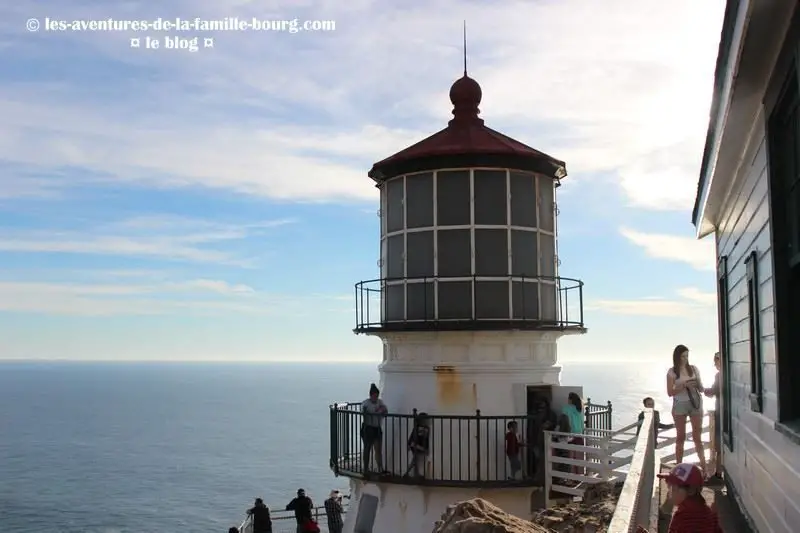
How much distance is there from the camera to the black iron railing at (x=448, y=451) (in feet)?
46.3

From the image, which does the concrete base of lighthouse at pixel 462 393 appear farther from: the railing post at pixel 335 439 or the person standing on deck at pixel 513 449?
the railing post at pixel 335 439

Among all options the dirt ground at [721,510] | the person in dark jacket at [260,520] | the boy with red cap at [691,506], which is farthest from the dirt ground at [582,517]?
the person in dark jacket at [260,520]

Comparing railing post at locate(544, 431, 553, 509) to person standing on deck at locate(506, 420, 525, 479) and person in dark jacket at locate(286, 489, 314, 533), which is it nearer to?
person standing on deck at locate(506, 420, 525, 479)

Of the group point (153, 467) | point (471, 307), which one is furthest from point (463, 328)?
point (153, 467)

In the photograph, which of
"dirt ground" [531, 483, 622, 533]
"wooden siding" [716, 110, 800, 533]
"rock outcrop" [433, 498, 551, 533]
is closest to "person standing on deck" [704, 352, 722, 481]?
"wooden siding" [716, 110, 800, 533]

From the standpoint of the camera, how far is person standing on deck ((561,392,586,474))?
14.3 metres

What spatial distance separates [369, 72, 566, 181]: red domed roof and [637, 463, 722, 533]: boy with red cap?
986 cm

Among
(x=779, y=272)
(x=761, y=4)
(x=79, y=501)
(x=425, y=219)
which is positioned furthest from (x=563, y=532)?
(x=79, y=501)

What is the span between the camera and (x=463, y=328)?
14203 mm

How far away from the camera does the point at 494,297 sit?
14.5 m

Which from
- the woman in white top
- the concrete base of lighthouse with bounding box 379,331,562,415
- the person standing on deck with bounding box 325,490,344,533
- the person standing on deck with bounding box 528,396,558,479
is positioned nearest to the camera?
the woman in white top

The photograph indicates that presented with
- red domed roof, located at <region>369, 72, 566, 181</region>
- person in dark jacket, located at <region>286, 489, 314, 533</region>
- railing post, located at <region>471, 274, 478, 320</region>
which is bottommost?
person in dark jacket, located at <region>286, 489, 314, 533</region>

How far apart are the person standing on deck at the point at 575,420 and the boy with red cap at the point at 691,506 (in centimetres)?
909

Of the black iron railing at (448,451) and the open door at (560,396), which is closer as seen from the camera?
the black iron railing at (448,451)
